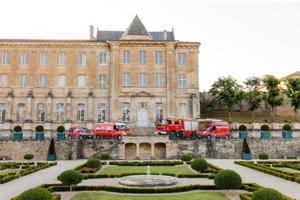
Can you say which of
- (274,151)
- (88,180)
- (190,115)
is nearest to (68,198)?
(88,180)

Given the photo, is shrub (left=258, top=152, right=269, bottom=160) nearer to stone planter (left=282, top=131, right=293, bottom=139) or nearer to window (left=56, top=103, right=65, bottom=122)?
stone planter (left=282, top=131, right=293, bottom=139)

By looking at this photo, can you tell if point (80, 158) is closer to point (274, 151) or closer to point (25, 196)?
point (274, 151)

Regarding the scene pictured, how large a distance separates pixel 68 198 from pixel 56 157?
18.7 metres

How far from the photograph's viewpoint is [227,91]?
43531 mm

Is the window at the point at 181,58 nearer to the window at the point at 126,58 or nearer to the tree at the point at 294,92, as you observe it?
the window at the point at 126,58

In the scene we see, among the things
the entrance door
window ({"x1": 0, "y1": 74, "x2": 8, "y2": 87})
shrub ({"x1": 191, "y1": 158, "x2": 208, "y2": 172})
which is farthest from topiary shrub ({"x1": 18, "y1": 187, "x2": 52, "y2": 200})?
window ({"x1": 0, "y1": 74, "x2": 8, "y2": 87})

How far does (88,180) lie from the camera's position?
1656cm

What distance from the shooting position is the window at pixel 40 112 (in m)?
38.6

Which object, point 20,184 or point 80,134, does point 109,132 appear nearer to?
point 80,134

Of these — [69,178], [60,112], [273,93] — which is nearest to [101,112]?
[60,112]

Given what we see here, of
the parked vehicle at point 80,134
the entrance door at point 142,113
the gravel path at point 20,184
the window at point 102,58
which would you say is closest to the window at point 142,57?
the window at point 102,58

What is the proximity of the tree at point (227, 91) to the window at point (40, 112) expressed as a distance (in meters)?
23.7

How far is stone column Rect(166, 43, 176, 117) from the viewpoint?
38500mm

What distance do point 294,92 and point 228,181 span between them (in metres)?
34.4
